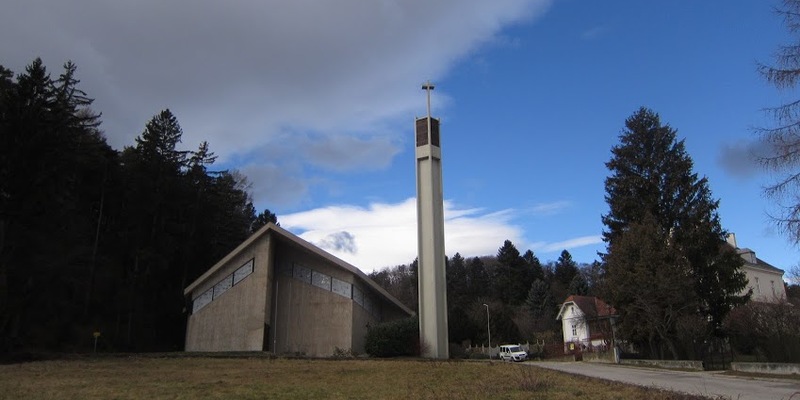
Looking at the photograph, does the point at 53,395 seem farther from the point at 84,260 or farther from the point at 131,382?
the point at 84,260

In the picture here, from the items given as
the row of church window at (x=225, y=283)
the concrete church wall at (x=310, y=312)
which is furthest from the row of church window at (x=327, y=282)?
the row of church window at (x=225, y=283)

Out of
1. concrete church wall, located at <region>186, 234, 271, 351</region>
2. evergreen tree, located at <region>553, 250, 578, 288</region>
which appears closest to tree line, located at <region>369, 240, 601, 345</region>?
evergreen tree, located at <region>553, 250, 578, 288</region>

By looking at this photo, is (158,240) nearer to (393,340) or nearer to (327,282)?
(327,282)

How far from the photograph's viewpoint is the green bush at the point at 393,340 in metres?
31.4

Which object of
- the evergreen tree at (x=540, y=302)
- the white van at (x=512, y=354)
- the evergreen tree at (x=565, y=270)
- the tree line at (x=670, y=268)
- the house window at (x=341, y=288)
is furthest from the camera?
the evergreen tree at (x=565, y=270)

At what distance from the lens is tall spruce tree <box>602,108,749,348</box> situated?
32.8m

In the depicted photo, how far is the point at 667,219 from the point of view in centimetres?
3712

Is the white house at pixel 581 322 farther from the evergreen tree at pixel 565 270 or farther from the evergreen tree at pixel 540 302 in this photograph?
the evergreen tree at pixel 565 270

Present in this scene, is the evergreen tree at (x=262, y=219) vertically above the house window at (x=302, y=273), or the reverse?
the evergreen tree at (x=262, y=219)

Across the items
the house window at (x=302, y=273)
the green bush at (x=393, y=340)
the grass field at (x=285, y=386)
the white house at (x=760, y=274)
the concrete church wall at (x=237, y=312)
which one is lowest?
the grass field at (x=285, y=386)

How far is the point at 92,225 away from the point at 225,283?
694 inches

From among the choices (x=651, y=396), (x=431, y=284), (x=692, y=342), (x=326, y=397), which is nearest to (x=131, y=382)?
(x=326, y=397)

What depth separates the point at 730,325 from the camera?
93.7 ft

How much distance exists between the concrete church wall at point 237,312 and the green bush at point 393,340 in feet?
24.2
